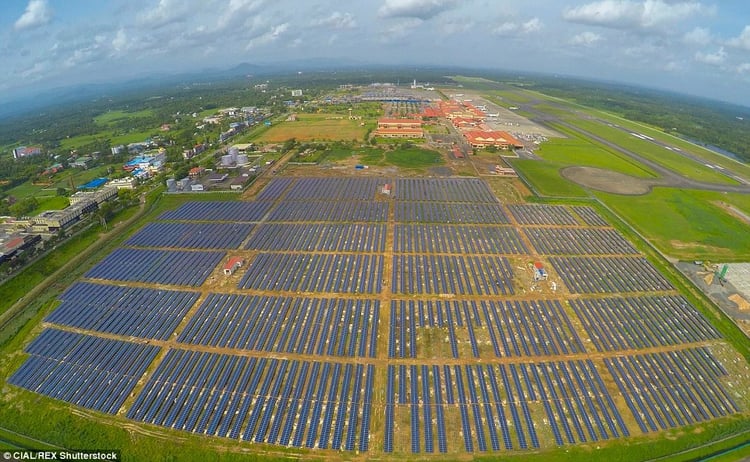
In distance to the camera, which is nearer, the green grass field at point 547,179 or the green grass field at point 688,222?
the green grass field at point 688,222

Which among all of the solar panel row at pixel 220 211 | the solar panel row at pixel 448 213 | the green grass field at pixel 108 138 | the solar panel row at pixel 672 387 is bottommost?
the solar panel row at pixel 672 387

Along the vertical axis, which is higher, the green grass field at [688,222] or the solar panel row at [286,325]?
the green grass field at [688,222]

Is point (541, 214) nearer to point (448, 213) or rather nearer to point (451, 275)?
point (448, 213)

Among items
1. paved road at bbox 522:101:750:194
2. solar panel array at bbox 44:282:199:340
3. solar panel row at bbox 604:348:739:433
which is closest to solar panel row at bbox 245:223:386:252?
solar panel array at bbox 44:282:199:340

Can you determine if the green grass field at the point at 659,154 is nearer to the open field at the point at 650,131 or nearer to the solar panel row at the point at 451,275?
the open field at the point at 650,131

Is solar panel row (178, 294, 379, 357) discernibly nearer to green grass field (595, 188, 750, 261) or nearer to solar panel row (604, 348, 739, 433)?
solar panel row (604, 348, 739, 433)

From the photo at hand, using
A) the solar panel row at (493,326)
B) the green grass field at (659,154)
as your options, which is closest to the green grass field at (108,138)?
the solar panel row at (493,326)
